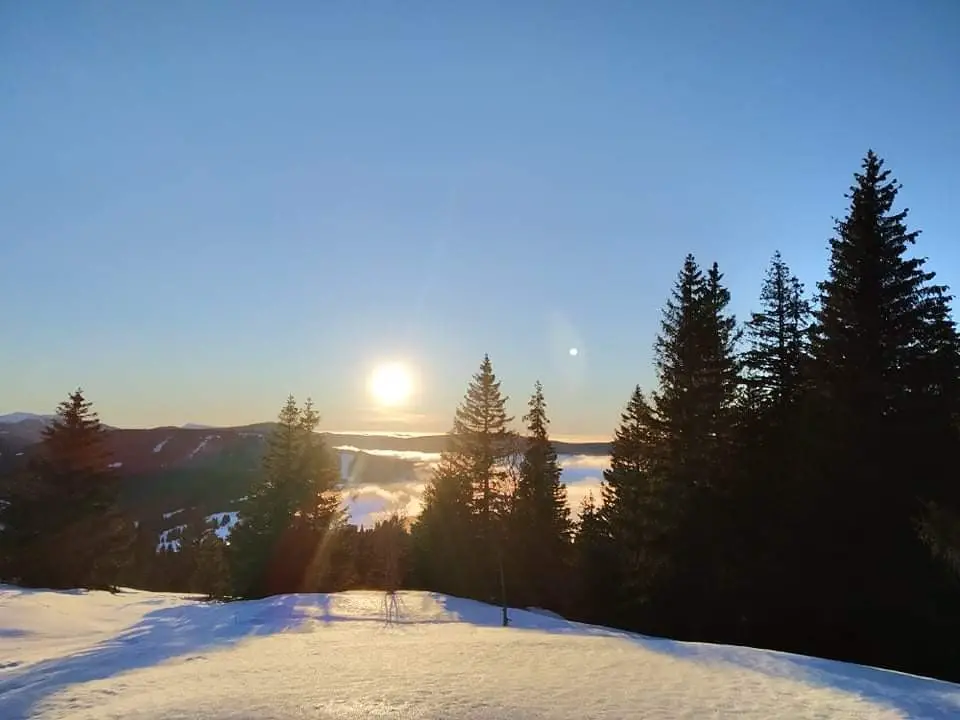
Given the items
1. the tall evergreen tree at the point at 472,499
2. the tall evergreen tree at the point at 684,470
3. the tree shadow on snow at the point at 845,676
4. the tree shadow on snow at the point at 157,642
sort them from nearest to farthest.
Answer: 1. the tree shadow on snow at the point at 845,676
2. the tree shadow on snow at the point at 157,642
3. the tall evergreen tree at the point at 684,470
4. the tall evergreen tree at the point at 472,499

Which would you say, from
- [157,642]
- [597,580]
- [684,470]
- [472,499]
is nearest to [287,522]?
[472,499]

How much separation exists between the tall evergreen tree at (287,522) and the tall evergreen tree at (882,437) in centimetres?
2509

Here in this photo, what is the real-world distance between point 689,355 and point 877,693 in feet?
55.6

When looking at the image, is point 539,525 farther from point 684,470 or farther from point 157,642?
point 157,642

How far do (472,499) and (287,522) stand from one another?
410 inches

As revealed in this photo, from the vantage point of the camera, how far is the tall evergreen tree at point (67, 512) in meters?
31.9

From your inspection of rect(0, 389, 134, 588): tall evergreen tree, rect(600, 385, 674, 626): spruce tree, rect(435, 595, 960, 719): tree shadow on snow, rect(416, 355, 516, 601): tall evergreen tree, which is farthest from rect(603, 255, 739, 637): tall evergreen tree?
rect(0, 389, 134, 588): tall evergreen tree

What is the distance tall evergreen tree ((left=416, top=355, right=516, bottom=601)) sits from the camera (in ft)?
123

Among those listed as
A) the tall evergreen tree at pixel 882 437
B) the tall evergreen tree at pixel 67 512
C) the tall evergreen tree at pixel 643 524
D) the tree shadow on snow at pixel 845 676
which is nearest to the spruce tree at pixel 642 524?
the tall evergreen tree at pixel 643 524

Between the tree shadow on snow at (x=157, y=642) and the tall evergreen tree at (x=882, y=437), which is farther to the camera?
the tall evergreen tree at (x=882, y=437)

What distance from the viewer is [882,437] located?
19500 mm

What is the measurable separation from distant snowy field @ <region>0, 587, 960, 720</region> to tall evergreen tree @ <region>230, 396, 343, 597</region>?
1584 centimetres

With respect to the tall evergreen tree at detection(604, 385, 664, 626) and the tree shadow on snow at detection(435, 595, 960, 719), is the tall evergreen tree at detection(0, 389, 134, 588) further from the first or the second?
the tree shadow on snow at detection(435, 595, 960, 719)

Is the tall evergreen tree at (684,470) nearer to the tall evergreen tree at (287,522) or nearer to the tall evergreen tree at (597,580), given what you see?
the tall evergreen tree at (597,580)
